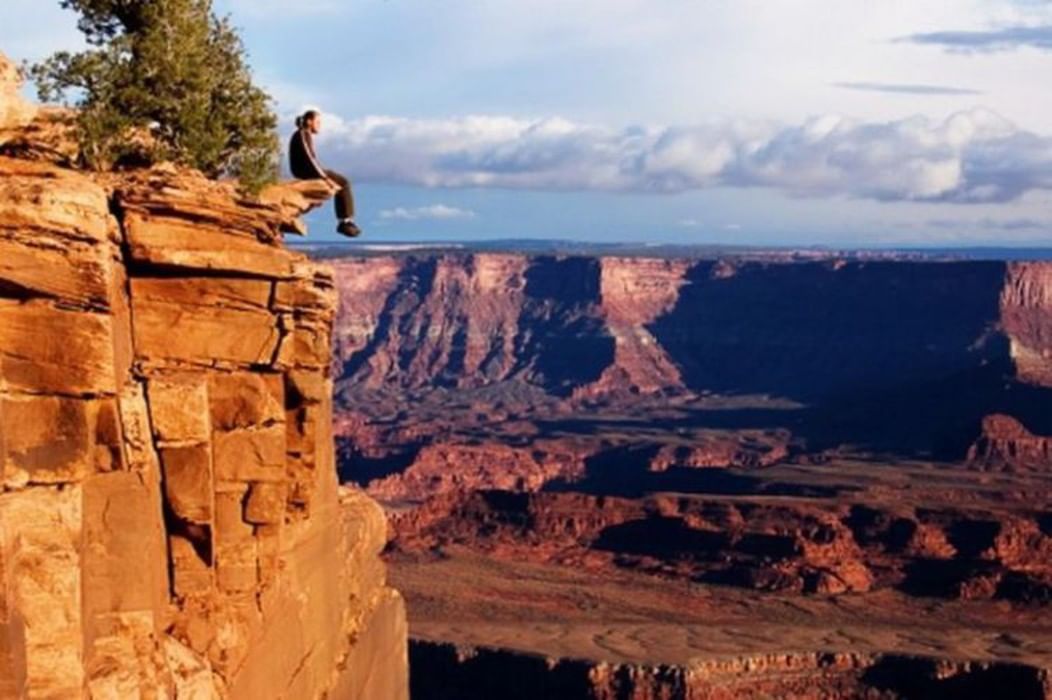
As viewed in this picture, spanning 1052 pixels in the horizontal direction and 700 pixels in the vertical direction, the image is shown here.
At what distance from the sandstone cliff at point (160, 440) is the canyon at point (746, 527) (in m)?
44.4

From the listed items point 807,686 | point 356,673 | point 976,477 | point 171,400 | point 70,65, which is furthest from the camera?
point 976,477

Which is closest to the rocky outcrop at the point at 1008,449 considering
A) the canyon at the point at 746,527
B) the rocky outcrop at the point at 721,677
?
the canyon at the point at 746,527

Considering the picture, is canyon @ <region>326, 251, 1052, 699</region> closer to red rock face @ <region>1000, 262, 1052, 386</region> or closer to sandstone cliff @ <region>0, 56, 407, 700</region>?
red rock face @ <region>1000, 262, 1052, 386</region>

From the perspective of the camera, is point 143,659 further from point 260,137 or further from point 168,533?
point 260,137

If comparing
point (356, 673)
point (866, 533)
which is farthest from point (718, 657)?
point (356, 673)

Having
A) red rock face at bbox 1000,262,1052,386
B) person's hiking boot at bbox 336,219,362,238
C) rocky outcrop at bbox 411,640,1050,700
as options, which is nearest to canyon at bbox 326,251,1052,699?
rocky outcrop at bbox 411,640,1050,700

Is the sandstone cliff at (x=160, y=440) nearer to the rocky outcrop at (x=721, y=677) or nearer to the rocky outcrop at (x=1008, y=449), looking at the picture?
the rocky outcrop at (x=721, y=677)

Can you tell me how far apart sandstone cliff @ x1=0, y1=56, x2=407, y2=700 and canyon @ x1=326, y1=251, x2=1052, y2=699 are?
44441mm

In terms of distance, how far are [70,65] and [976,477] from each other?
11285 cm

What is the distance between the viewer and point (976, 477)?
404ft

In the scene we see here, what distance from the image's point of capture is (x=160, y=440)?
14320 mm

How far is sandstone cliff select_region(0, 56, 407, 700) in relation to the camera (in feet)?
41.1

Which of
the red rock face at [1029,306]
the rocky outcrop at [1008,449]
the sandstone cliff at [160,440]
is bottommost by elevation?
the rocky outcrop at [1008,449]

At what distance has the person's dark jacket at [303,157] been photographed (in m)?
18.2
